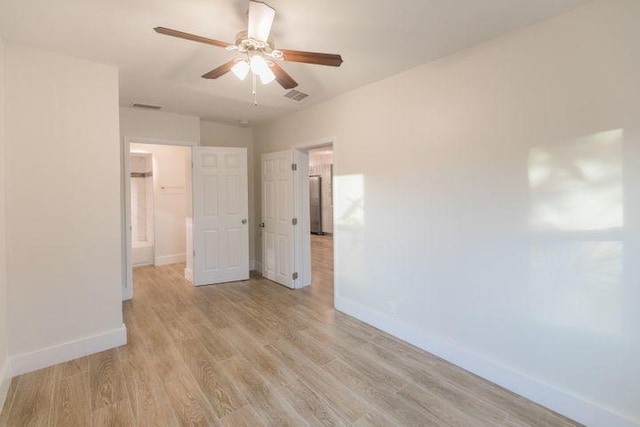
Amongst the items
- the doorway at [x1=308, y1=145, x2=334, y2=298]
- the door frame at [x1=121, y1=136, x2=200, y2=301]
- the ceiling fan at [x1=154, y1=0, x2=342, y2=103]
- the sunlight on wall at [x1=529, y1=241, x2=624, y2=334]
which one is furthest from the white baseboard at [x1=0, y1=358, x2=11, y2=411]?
the doorway at [x1=308, y1=145, x2=334, y2=298]

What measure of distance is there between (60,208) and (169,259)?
3750 millimetres

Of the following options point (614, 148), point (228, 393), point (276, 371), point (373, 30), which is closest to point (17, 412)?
point (228, 393)

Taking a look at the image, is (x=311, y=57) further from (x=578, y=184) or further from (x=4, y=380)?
(x=4, y=380)

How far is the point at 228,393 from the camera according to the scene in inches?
84.0

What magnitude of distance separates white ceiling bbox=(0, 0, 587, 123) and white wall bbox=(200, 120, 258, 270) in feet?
6.28

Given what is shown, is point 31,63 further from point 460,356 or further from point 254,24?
point 460,356

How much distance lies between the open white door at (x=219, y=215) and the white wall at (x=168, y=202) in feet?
5.26

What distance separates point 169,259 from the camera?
6.04 meters

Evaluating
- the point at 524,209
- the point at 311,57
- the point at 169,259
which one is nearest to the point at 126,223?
the point at 169,259

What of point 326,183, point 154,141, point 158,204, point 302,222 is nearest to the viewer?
point 154,141

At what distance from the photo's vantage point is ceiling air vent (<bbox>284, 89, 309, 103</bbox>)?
346cm

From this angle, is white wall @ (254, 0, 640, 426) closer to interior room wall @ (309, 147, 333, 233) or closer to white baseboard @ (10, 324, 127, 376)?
white baseboard @ (10, 324, 127, 376)

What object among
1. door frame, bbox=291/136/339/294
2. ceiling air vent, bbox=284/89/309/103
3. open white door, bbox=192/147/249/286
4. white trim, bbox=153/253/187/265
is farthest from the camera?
white trim, bbox=153/253/187/265

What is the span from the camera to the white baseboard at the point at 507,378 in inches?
71.2
